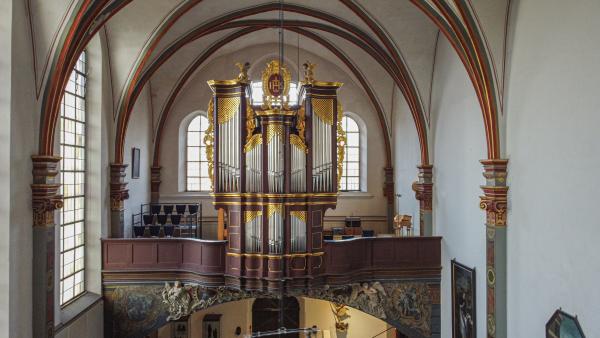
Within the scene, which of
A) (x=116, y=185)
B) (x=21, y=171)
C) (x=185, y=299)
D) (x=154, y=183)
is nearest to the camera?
(x=21, y=171)

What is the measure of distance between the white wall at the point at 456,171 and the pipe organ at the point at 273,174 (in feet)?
11.4

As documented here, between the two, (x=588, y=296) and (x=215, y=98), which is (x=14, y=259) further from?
(x=588, y=296)

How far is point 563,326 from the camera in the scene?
9.14 m

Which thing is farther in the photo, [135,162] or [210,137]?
[135,162]

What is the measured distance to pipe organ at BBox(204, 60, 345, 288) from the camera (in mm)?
14195

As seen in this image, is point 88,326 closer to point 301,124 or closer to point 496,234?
point 301,124

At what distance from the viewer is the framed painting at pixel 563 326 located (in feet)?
28.6

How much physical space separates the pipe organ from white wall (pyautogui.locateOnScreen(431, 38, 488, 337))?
346cm

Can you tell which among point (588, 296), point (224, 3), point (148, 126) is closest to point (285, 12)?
point (224, 3)

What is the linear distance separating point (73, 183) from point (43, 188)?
11.3ft

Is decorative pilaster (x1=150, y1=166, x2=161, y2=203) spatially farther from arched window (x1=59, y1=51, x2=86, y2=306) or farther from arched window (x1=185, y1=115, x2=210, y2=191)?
arched window (x1=59, y1=51, x2=86, y2=306)

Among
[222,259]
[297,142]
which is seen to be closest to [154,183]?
[222,259]

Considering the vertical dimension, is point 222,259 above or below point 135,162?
below

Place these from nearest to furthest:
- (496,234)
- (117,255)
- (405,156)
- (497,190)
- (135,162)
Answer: (497,190) < (496,234) < (117,255) < (135,162) < (405,156)
